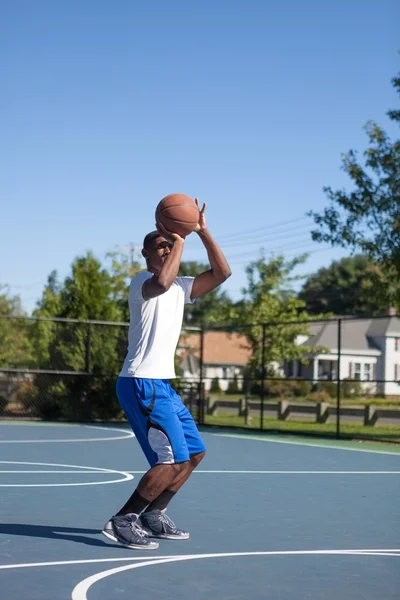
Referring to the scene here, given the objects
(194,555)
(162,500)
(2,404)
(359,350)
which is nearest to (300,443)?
(2,404)

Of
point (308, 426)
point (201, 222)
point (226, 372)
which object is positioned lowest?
point (308, 426)

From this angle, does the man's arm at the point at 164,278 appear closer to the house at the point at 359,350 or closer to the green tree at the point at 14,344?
the green tree at the point at 14,344

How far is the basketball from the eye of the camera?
20.3 feet

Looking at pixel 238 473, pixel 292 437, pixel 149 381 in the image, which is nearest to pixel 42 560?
pixel 149 381

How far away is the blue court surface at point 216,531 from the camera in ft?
16.4

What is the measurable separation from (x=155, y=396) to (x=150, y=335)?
1.26 feet

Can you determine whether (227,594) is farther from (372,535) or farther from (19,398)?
(19,398)

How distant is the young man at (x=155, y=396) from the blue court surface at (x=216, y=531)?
0.25 meters

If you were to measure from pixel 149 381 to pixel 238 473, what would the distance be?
558cm

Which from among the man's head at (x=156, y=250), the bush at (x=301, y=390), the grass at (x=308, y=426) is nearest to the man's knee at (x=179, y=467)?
the man's head at (x=156, y=250)

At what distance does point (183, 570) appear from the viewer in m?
5.41

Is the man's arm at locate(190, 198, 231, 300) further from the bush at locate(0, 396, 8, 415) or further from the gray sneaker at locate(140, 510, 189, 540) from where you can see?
the bush at locate(0, 396, 8, 415)

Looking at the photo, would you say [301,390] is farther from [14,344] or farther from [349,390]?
[14,344]

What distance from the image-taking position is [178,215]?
6211mm
